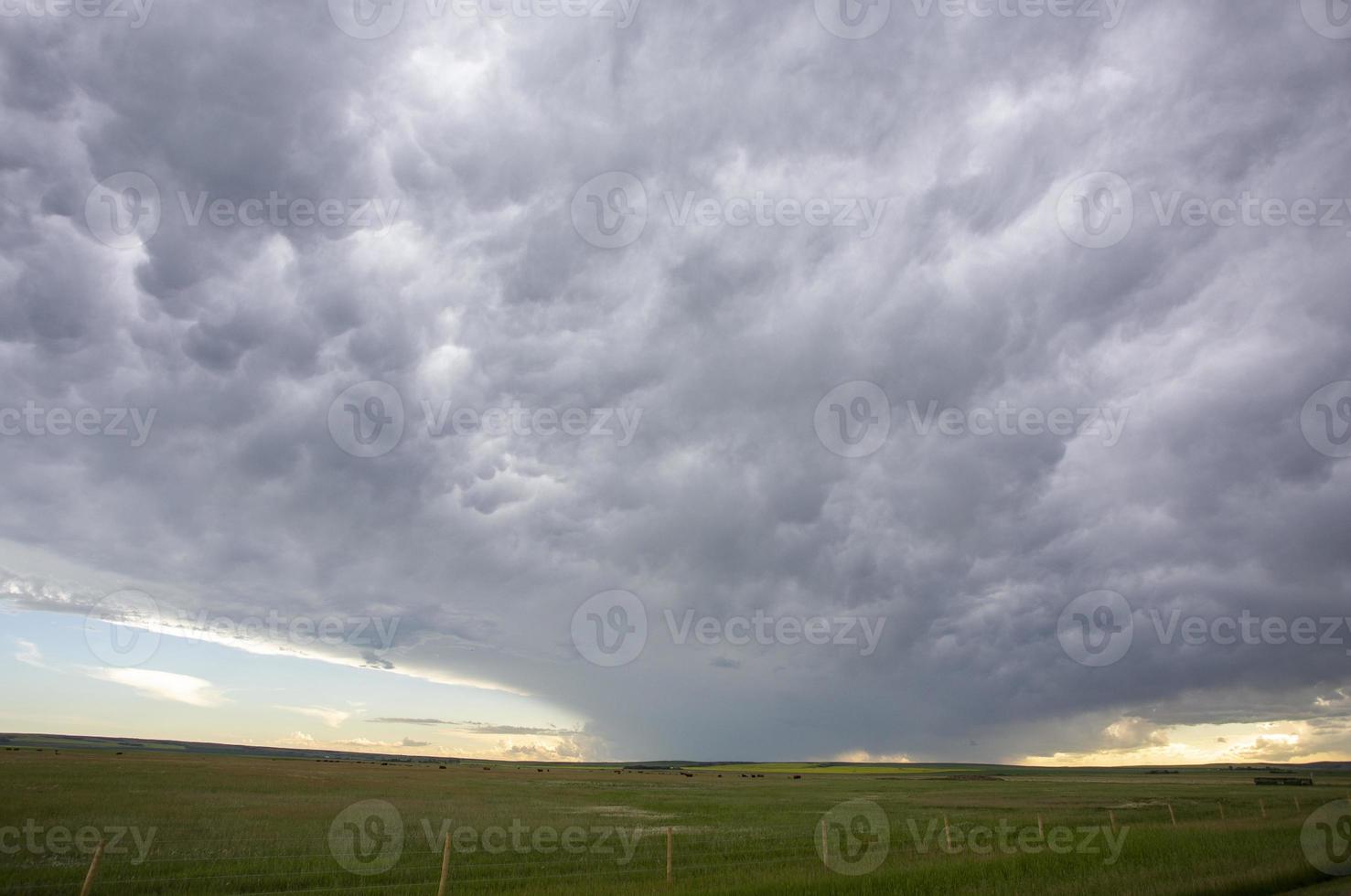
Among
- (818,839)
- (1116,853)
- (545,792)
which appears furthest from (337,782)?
(1116,853)

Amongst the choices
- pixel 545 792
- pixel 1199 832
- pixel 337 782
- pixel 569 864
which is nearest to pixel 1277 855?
pixel 1199 832

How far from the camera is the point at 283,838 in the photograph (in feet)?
91.9

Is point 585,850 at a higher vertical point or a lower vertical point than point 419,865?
lower

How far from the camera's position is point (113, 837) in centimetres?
2661

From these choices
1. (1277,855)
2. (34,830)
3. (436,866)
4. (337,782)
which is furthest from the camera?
(337,782)

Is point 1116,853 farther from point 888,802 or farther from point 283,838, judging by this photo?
point 888,802

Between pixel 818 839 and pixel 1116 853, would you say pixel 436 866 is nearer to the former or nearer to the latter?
pixel 818 839

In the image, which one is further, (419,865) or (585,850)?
(585,850)

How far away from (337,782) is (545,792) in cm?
2167

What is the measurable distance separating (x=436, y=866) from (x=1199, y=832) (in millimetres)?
30074

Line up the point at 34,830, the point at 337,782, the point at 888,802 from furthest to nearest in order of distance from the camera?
the point at 337,782 → the point at 888,802 → the point at 34,830

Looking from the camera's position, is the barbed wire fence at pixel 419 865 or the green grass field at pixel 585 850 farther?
the green grass field at pixel 585 850

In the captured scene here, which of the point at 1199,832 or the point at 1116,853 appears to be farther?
the point at 1199,832

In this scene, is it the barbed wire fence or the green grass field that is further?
the green grass field
